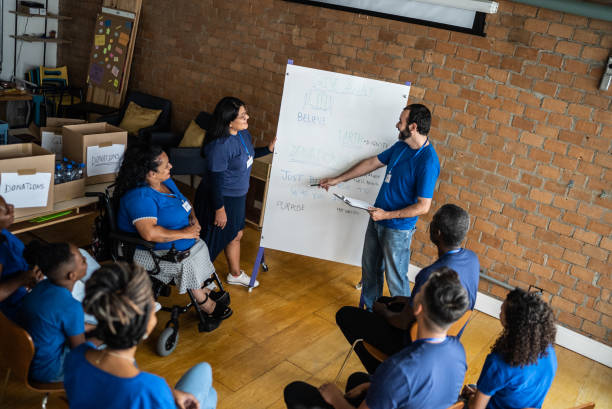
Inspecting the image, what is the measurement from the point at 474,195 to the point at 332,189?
1.26 m

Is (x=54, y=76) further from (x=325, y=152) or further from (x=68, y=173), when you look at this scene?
(x=325, y=152)

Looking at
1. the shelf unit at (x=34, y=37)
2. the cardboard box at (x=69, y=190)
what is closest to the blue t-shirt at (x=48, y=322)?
the cardboard box at (x=69, y=190)

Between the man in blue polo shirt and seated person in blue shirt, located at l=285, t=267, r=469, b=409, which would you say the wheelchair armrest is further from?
seated person in blue shirt, located at l=285, t=267, r=469, b=409

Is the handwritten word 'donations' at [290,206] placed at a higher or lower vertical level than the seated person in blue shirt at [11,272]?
higher

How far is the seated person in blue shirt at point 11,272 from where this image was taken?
2.54 m

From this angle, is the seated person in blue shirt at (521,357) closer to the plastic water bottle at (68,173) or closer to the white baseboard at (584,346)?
the white baseboard at (584,346)

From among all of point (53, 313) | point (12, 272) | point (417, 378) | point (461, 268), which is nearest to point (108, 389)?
point (53, 313)

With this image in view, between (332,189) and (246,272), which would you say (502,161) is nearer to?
(332,189)

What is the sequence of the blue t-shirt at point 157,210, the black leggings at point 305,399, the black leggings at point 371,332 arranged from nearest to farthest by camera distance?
the black leggings at point 305,399 → the black leggings at point 371,332 → the blue t-shirt at point 157,210

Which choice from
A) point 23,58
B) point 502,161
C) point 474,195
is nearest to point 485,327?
point 474,195

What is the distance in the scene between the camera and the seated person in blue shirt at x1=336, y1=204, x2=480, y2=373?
2.63 metres

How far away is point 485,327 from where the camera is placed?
4180 millimetres

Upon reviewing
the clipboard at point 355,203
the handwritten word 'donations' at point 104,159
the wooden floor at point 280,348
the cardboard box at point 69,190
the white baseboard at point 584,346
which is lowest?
A: the wooden floor at point 280,348

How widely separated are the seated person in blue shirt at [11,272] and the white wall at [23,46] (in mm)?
5342
